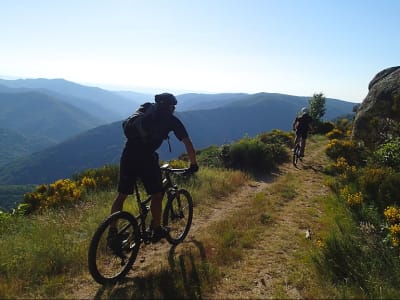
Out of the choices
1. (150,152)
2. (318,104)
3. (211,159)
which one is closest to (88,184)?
(150,152)

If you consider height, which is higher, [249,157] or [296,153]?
[296,153]

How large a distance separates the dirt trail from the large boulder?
3.81 meters

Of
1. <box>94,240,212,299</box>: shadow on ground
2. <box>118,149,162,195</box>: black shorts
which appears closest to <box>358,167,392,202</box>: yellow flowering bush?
<box>94,240,212,299</box>: shadow on ground

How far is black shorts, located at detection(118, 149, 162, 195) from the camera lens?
17.4 ft

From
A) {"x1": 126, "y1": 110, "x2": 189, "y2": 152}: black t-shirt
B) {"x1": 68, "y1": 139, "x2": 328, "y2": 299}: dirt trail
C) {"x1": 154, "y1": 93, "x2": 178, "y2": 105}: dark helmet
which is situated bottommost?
{"x1": 68, "y1": 139, "x2": 328, "y2": 299}: dirt trail

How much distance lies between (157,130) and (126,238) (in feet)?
5.56

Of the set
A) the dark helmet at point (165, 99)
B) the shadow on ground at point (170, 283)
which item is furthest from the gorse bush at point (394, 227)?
the dark helmet at point (165, 99)

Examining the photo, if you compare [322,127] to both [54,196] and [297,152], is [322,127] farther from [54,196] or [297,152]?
[54,196]

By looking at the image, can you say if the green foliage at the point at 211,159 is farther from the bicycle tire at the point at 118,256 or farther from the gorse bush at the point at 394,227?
the gorse bush at the point at 394,227

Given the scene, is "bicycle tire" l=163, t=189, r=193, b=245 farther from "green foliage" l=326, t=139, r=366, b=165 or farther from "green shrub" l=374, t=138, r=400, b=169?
"green foliage" l=326, t=139, r=366, b=165

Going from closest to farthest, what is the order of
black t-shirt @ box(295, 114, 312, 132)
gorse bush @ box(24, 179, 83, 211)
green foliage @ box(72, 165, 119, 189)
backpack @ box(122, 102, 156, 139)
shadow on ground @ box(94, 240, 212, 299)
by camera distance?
shadow on ground @ box(94, 240, 212, 299) < backpack @ box(122, 102, 156, 139) < gorse bush @ box(24, 179, 83, 211) < green foliage @ box(72, 165, 119, 189) < black t-shirt @ box(295, 114, 312, 132)

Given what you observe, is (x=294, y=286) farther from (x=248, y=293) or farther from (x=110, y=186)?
(x=110, y=186)

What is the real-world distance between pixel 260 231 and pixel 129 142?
3.57m

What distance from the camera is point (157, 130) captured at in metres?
5.33
